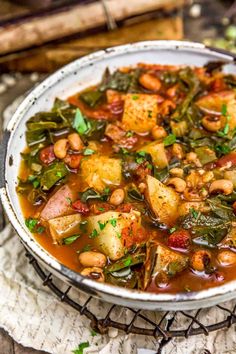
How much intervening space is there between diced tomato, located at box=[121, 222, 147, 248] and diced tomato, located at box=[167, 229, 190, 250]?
0.53ft

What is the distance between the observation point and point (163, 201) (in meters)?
3.90

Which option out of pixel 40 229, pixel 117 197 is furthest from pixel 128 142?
pixel 40 229

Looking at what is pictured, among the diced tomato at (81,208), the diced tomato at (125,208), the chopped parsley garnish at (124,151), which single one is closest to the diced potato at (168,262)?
the diced tomato at (125,208)

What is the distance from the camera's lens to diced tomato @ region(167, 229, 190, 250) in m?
3.74

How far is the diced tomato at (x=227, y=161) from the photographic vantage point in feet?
13.6

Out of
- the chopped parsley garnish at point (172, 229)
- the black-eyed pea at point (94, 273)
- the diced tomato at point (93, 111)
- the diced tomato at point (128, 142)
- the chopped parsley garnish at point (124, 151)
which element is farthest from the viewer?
the diced tomato at point (93, 111)

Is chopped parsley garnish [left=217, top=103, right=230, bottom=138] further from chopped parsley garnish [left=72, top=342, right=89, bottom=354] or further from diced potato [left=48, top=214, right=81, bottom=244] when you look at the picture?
chopped parsley garnish [left=72, top=342, right=89, bottom=354]

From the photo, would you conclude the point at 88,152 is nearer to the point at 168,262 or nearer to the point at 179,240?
the point at 179,240

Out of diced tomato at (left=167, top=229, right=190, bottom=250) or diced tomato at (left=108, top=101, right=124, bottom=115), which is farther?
diced tomato at (left=108, top=101, right=124, bottom=115)

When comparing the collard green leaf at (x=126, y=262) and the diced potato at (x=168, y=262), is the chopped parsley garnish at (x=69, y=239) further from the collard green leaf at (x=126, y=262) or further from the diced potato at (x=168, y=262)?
the diced potato at (x=168, y=262)

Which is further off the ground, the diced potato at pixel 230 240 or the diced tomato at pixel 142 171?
the diced tomato at pixel 142 171

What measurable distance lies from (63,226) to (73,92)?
4.33 feet

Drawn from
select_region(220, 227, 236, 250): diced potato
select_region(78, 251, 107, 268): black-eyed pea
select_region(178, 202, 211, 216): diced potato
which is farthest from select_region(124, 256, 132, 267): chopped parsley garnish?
select_region(220, 227, 236, 250): diced potato

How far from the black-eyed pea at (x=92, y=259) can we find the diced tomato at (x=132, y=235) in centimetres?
17
